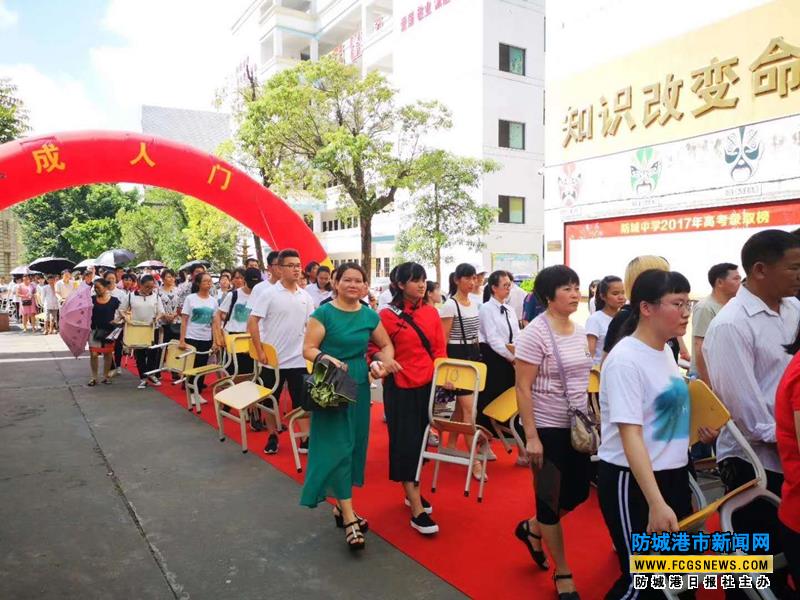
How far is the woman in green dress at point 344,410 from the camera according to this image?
362cm

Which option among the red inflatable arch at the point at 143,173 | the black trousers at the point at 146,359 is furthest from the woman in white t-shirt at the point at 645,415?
the red inflatable arch at the point at 143,173

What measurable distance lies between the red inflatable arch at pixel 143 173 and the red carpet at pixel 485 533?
665 centimetres

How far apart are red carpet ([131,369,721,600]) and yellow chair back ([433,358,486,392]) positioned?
0.82m

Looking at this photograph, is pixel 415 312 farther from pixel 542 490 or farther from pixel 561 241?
pixel 561 241

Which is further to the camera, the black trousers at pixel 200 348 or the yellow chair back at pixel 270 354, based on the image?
the black trousers at pixel 200 348

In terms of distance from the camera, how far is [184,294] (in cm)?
1001

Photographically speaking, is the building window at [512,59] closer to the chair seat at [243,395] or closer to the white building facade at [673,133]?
the white building facade at [673,133]

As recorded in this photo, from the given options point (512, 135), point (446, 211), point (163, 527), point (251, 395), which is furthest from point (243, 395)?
point (512, 135)

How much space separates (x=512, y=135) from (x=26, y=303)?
18.4m

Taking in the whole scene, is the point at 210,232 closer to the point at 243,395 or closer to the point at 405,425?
the point at 243,395

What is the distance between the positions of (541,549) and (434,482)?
4.36ft

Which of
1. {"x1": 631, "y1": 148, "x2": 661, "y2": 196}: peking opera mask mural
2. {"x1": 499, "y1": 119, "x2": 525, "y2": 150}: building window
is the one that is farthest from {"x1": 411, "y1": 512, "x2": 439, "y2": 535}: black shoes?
{"x1": 499, "y1": 119, "x2": 525, "y2": 150}: building window

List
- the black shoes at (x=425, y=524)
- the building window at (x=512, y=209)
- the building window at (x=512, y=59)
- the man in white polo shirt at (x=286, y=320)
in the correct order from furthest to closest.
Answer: the building window at (x=512, y=209), the building window at (x=512, y=59), the man in white polo shirt at (x=286, y=320), the black shoes at (x=425, y=524)

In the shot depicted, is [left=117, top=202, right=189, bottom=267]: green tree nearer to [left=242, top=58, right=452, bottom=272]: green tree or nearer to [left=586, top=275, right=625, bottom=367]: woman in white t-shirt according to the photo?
[left=242, top=58, right=452, bottom=272]: green tree
